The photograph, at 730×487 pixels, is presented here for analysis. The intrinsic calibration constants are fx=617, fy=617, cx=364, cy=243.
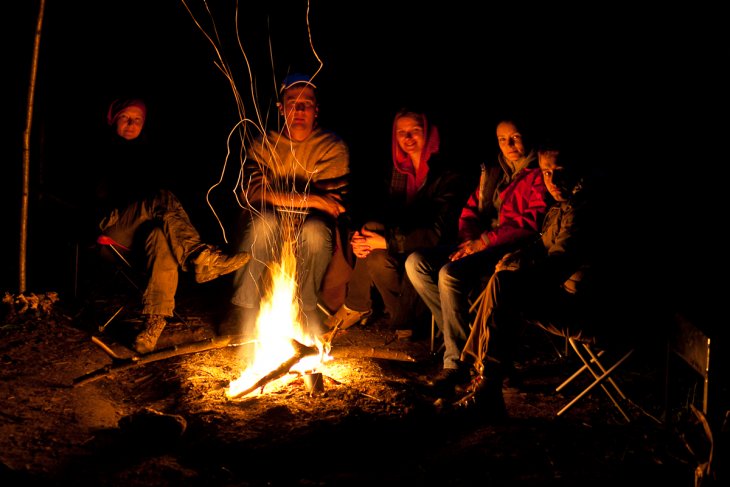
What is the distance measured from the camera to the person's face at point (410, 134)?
17.3 feet

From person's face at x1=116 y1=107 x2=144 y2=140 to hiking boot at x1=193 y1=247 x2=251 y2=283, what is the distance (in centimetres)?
145

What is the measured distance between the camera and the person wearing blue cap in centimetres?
518

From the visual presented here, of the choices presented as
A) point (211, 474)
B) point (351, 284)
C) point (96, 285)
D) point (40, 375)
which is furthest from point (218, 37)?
point (211, 474)

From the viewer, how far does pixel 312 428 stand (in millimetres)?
3521

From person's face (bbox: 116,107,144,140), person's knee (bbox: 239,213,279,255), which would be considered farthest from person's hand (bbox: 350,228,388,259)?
person's face (bbox: 116,107,144,140)

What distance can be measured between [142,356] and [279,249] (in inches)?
55.9

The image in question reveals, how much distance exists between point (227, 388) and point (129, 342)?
127 cm

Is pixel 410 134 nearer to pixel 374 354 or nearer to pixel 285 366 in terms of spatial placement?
pixel 374 354

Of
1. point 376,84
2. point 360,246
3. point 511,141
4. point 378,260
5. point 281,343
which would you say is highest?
point 376,84

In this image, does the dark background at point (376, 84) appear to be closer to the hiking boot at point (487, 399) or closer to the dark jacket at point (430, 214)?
the dark jacket at point (430, 214)

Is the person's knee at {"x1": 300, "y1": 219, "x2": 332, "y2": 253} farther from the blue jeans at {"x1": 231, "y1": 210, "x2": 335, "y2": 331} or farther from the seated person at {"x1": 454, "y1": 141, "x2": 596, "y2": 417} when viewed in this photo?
Answer: the seated person at {"x1": 454, "y1": 141, "x2": 596, "y2": 417}

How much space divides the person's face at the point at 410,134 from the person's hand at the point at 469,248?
1.02 m

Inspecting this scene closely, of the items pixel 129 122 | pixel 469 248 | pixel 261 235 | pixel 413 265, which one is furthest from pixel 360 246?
pixel 129 122

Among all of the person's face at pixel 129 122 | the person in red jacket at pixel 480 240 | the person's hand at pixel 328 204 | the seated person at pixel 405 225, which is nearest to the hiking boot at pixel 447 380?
the person in red jacket at pixel 480 240
